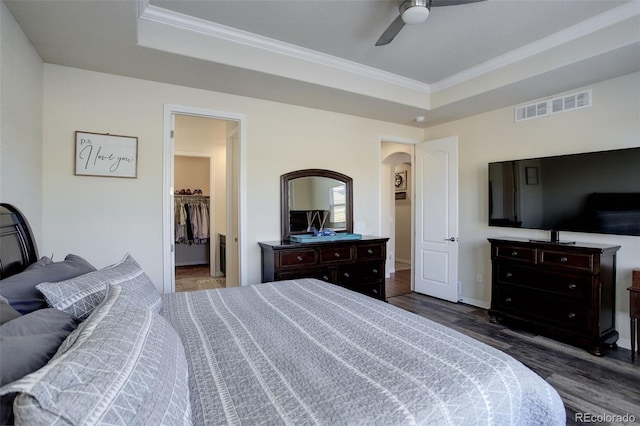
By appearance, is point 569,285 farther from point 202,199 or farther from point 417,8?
point 202,199

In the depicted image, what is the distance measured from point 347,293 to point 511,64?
283 cm

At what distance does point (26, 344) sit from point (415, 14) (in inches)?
96.7

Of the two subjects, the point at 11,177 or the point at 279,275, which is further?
the point at 279,275

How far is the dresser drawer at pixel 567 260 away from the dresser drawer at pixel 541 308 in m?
0.34

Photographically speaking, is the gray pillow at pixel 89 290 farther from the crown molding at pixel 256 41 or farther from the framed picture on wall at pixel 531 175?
the framed picture on wall at pixel 531 175

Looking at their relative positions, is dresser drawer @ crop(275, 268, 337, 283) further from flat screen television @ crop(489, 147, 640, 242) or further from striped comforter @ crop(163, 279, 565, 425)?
flat screen television @ crop(489, 147, 640, 242)

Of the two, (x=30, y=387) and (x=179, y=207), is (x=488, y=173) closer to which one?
(x=30, y=387)

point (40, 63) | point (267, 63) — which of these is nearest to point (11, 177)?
point (40, 63)

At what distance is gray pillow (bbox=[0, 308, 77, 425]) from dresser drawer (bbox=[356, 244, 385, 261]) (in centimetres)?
292

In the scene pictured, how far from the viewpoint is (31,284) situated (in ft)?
4.29

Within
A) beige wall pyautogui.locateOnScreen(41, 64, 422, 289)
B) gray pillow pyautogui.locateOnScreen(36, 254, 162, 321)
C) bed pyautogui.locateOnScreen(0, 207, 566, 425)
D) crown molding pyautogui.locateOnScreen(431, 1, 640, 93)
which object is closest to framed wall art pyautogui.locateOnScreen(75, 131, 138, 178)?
beige wall pyautogui.locateOnScreen(41, 64, 422, 289)

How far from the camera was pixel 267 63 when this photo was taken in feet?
9.41

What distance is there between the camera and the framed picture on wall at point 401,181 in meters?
7.37

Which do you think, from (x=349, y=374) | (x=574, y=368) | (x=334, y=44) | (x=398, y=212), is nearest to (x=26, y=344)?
(x=349, y=374)
